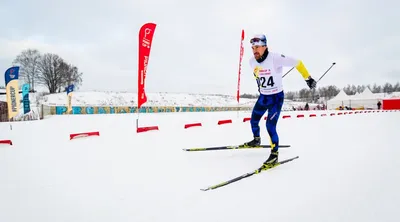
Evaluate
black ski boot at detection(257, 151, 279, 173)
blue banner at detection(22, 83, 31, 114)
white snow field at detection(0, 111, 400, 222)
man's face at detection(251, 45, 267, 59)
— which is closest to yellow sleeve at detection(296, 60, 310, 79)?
man's face at detection(251, 45, 267, 59)

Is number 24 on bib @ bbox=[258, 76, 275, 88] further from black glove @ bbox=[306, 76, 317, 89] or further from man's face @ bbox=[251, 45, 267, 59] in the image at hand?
black glove @ bbox=[306, 76, 317, 89]

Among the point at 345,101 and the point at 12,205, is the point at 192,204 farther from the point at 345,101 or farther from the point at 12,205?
the point at 345,101

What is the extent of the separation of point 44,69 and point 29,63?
3319 millimetres

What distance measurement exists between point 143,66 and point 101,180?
245 inches

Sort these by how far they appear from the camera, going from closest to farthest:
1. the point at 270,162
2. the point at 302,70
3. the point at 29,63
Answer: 1. the point at 270,162
2. the point at 302,70
3. the point at 29,63

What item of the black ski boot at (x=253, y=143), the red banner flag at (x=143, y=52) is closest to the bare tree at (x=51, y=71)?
the red banner flag at (x=143, y=52)

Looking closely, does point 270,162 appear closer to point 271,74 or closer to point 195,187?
point 195,187

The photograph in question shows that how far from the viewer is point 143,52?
27.2 feet

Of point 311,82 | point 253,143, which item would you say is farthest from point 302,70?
point 253,143

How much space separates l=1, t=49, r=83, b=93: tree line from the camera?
51.0 m

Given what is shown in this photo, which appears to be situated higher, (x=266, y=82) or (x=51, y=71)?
(x=51, y=71)

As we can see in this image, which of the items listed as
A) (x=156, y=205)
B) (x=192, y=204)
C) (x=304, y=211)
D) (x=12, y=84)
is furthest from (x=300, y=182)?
(x=12, y=84)

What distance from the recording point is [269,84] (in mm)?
3742

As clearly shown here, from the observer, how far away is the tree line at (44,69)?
51.0 meters
